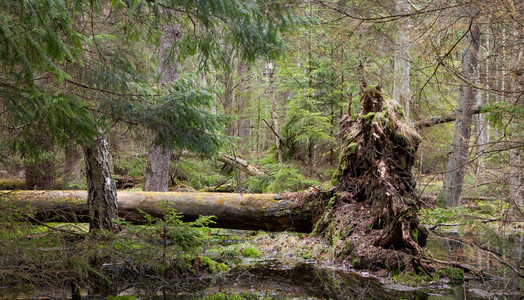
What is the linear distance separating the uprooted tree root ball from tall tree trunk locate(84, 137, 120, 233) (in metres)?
3.74

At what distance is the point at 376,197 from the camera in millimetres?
5996

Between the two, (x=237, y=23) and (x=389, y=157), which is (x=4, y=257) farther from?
(x=389, y=157)

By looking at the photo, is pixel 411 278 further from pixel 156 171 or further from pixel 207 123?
pixel 156 171

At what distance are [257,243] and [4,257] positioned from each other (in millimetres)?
4651

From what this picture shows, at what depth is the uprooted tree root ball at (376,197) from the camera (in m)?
5.12

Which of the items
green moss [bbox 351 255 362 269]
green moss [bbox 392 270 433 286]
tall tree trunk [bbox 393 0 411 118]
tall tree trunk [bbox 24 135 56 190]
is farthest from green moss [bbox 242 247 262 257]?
tall tree trunk [bbox 24 135 56 190]

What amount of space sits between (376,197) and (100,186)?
4618mm

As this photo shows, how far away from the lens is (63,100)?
134 inches

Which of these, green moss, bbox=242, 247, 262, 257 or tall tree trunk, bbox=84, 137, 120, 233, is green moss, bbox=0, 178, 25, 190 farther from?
green moss, bbox=242, 247, 262, 257

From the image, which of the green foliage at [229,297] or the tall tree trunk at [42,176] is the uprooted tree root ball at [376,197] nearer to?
the green foliage at [229,297]

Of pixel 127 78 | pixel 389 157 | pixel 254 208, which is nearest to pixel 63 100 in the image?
pixel 127 78

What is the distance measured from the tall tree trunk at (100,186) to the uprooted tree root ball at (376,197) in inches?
147

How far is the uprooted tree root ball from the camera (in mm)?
5117

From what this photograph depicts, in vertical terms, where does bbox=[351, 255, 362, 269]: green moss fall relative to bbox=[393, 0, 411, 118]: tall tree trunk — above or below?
below
